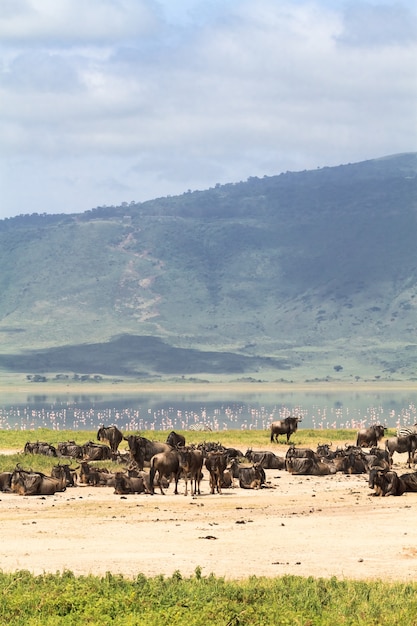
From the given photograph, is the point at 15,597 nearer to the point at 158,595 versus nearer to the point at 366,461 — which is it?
the point at 158,595

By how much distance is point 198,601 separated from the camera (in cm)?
1861

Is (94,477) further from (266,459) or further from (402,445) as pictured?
(402,445)

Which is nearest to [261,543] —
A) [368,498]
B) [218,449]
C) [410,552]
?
[410,552]

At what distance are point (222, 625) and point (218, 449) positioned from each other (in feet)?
92.7

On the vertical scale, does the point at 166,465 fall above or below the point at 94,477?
above

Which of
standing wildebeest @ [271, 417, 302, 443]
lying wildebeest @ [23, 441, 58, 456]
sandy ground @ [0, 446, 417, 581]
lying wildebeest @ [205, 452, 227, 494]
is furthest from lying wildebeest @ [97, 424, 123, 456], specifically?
lying wildebeest @ [205, 452, 227, 494]

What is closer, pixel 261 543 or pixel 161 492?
pixel 261 543

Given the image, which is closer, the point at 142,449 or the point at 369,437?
the point at 142,449

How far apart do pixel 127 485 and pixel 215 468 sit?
8.94ft

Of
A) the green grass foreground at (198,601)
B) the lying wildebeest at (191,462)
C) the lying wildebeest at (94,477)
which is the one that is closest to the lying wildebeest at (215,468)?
the lying wildebeest at (191,462)

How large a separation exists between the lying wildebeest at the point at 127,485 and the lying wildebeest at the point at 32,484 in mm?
1819

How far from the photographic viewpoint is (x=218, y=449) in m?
45.9

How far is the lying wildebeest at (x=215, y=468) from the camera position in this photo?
3850 centimetres

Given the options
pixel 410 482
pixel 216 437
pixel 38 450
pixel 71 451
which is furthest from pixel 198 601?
pixel 216 437
